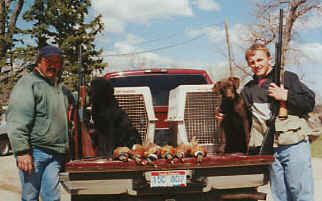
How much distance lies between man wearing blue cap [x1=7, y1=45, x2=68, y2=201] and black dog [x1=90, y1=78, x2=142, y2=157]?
1.10 m

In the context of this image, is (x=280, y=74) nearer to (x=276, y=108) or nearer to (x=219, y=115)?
(x=276, y=108)

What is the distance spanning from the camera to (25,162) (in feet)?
12.0

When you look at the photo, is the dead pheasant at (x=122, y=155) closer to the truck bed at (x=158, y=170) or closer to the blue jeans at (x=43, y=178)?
the truck bed at (x=158, y=170)

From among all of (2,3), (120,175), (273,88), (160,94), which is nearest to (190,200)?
(120,175)

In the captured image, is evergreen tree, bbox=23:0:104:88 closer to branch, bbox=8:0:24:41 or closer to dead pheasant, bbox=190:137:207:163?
branch, bbox=8:0:24:41

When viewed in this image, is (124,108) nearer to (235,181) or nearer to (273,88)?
(235,181)

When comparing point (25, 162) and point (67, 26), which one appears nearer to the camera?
point (25, 162)

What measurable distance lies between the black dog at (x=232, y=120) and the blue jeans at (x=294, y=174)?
115 centimetres

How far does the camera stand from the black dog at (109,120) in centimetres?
513

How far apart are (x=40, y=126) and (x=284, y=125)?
213 centimetres

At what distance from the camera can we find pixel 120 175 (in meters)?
3.95

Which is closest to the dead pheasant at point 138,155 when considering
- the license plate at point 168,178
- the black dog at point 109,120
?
the license plate at point 168,178

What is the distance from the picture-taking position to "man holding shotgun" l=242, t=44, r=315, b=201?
3582 mm

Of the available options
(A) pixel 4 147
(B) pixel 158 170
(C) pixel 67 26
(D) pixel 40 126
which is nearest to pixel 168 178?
(B) pixel 158 170
